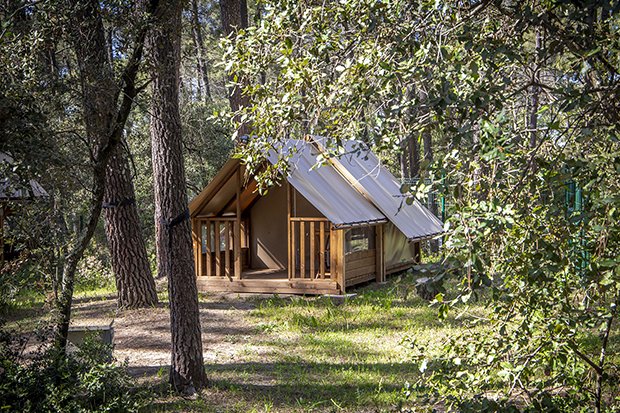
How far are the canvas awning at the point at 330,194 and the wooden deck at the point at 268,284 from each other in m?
1.16

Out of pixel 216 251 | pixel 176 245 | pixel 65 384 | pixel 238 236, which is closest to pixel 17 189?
pixel 65 384

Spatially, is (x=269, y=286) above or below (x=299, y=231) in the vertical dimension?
below

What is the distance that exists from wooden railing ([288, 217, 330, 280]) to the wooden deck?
13 centimetres

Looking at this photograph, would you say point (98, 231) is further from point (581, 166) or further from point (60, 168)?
point (581, 166)

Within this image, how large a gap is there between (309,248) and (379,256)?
1461mm

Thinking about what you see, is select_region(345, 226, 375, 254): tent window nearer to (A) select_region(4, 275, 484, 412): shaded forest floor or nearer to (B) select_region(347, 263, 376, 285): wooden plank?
(B) select_region(347, 263, 376, 285): wooden plank

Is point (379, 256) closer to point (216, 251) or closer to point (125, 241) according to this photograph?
point (216, 251)

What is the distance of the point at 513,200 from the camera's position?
13.3 feet

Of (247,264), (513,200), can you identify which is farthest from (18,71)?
(247,264)

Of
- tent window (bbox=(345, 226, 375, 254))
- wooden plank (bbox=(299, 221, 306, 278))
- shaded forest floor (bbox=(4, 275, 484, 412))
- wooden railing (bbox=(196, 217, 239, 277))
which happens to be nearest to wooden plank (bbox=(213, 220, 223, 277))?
wooden railing (bbox=(196, 217, 239, 277))

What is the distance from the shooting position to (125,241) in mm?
10641

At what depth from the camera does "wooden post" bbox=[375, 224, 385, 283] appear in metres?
14.0

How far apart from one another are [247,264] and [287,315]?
386 centimetres

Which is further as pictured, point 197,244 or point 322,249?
point 197,244
